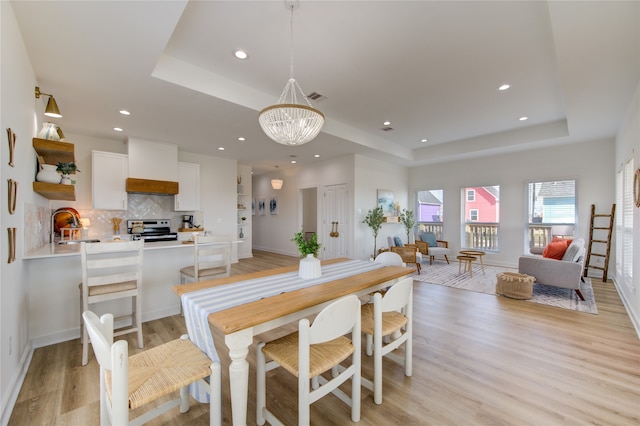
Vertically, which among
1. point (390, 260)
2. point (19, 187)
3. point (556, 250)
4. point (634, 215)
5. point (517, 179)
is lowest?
point (556, 250)

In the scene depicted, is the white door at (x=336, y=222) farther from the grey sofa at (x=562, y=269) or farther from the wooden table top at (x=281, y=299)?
the wooden table top at (x=281, y=299)

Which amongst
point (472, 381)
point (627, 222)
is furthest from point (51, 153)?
point (627, 222)

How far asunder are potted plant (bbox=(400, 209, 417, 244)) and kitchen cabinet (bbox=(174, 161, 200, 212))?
5.32 meters

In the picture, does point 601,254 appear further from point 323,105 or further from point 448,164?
point 323,105

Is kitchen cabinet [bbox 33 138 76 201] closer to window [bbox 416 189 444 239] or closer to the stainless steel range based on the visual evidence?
the stainless steel range

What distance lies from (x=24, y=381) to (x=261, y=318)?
7.39 feet

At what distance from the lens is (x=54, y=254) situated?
2.60m

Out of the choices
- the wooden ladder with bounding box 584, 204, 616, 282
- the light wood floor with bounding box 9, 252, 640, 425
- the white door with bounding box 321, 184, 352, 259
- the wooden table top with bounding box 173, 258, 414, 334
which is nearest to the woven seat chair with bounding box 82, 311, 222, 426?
the wooden table top with bounding box 173, 258, 414, 334

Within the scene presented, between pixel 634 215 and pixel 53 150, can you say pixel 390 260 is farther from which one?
pixel 53 150

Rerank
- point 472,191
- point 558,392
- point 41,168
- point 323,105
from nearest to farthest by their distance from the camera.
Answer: point 558,392
point 41,168
point 323,105
point 472,191

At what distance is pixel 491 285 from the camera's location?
484 cm

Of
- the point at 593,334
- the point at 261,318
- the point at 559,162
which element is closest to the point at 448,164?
the point at 559,162

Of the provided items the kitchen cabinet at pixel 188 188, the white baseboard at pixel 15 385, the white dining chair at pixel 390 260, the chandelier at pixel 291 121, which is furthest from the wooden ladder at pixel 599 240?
the kitchen cabinet at pixel 188 188

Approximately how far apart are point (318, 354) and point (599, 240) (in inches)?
261
